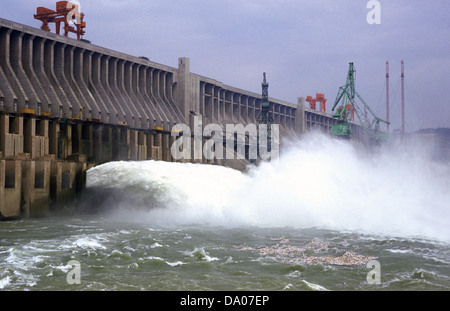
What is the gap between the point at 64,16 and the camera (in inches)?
2608

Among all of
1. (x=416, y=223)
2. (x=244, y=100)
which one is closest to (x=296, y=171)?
(x=416, y=223)

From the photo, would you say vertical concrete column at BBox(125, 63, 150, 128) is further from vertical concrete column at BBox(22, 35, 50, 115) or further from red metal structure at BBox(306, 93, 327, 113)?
red metal structure at BBox(306, 93, 327, 113)

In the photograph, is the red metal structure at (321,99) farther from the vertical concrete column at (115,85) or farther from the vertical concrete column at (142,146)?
the vertical concrete column at (142,146)

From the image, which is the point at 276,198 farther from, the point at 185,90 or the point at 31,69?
the point at 185,90

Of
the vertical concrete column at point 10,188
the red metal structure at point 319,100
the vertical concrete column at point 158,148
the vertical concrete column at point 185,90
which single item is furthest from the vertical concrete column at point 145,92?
the red metal structure at point 319,100

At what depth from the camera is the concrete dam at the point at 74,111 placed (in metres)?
30.9

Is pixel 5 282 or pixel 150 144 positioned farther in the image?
pixel 150 144

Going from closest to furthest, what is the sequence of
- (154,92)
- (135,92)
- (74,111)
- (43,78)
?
(43,78) < (74,111) < (135,92) < (154,92)

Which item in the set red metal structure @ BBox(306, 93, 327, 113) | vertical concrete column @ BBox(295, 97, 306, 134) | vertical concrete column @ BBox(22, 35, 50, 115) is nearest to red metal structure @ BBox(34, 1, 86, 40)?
vertical concrete column @ BBox(22, 35, 50, 115)

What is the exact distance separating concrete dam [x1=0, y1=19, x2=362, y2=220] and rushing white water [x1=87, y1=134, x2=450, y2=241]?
500 cm

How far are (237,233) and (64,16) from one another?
178ft

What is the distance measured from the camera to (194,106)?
70750mm

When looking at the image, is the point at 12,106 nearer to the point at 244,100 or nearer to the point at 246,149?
the point at 246,149

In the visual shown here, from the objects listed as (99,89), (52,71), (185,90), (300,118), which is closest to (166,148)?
(99,89)
